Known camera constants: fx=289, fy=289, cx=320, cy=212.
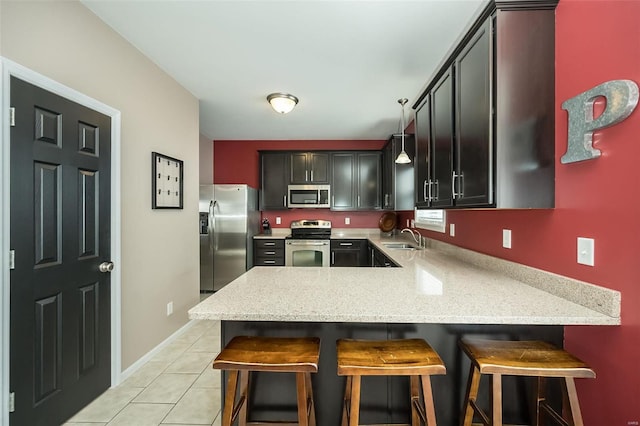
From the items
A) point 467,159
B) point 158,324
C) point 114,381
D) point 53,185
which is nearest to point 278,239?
point 158,324

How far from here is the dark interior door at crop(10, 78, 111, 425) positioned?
4.76 feet

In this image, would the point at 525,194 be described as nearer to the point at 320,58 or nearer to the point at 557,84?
the point at 557,84

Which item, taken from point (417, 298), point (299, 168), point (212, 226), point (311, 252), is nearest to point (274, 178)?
point (299, 168)

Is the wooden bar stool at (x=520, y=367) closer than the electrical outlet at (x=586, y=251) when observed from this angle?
Yes

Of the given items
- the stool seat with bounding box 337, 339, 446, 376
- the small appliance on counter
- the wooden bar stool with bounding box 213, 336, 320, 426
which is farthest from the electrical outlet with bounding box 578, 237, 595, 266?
the small appliance on counter

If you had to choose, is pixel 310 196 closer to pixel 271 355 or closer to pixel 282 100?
pixel 282 100

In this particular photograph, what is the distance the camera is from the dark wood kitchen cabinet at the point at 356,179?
4.86 m

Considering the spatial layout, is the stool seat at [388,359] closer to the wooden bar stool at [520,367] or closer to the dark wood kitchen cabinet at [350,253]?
the wooden bar stool at [520,367]

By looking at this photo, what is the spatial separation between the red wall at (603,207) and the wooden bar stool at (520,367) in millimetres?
160

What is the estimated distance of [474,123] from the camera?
1494mm

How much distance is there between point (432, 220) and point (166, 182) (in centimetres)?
283

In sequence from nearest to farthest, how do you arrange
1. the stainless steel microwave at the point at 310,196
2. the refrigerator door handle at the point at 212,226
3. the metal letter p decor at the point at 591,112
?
1. the metal letter p decor at the point at 591,112
2. the refrigerator door handle at the point at 212,226
3. the stainless steel microwave at the point at 310,196

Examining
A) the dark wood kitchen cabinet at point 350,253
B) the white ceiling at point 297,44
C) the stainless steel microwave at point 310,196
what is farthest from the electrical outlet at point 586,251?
the stainless steel microwave at point 310,196

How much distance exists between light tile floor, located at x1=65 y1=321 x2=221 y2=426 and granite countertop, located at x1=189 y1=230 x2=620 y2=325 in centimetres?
93
